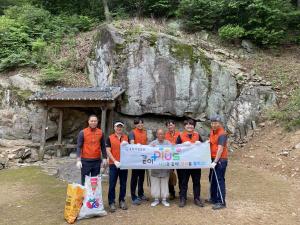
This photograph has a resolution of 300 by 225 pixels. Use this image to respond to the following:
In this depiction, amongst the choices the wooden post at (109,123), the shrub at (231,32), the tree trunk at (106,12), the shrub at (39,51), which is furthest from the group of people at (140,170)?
the tree trunk at (106,12)

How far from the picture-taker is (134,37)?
15.8 meters

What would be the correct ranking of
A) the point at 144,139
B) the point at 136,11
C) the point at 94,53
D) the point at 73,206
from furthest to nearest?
the point at 136,11 < the point at 94,53 < the point at 144,139 < the point at 73,206

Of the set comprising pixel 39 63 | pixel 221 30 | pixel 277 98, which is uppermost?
pixel 221 30

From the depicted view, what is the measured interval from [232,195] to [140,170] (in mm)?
2421

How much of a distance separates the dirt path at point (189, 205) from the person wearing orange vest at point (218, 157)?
1.03 feet

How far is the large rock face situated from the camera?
15.0 meters

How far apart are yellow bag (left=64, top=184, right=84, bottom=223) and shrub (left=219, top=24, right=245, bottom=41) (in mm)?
12931

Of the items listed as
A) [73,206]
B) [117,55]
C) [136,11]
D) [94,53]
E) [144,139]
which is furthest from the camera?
[136,11]

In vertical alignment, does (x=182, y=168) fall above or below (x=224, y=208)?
above

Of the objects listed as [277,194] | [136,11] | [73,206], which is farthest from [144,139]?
[136,11]

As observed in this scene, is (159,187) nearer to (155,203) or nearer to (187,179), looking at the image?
(155,203)

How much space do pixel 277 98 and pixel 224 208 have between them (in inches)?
349

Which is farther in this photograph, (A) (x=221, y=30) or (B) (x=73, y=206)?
(A) (x=221, y=30)

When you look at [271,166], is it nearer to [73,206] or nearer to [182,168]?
[182,168]
